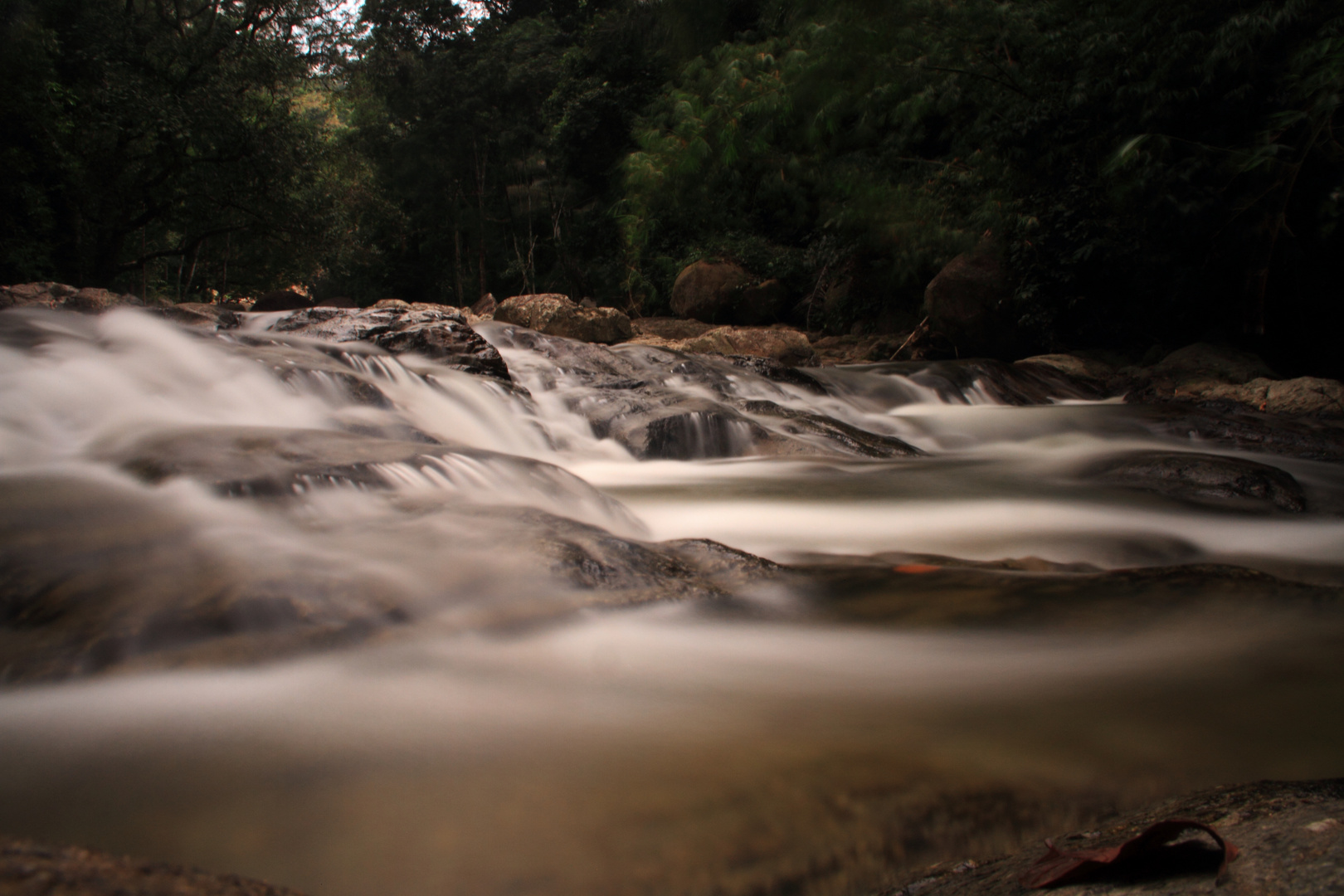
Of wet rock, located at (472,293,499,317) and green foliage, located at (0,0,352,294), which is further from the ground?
green foliage, located at (0,0,352,294)

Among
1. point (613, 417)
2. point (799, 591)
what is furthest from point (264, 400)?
point (799, 591)

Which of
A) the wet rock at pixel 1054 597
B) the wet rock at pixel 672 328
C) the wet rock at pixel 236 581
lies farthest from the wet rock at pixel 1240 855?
the wet rock at pixel 672 328

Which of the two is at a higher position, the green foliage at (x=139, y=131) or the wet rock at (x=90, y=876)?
the green foliage at (x=139, y=131)

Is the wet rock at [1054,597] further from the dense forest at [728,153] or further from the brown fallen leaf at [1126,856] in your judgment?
the dense forest at [728,153]

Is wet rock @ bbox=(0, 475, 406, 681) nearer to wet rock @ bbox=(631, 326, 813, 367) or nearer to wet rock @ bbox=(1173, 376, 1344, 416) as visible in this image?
wet rock @ bbox=(1173, 376, 1344, 416)

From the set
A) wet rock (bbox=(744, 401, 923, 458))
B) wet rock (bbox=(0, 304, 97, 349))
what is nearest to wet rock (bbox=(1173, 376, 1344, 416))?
wet rock (bbox=(744, 401, 923, 458))

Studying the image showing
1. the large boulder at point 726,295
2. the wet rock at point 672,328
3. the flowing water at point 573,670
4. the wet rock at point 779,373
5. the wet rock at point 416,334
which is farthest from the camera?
the large boulder at point 726,295

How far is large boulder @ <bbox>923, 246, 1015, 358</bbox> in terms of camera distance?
42.8 feet

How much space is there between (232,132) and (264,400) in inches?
Answer: 646

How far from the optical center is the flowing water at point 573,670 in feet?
3.95

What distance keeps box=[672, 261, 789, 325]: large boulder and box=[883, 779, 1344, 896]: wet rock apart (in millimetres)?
17440

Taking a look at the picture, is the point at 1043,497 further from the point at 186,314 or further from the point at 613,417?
the point at 186,314

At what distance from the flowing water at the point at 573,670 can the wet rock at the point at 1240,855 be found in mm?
90

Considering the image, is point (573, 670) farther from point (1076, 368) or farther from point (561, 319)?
point (1076, 368)
